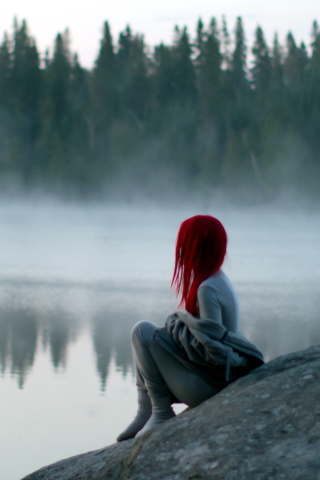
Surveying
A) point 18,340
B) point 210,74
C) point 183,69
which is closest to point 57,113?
point 183,69

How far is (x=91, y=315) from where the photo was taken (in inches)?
289

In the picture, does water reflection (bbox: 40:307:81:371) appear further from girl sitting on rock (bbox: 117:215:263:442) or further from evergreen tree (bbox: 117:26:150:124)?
evergreen tree (bbox: 117:26:150:124)

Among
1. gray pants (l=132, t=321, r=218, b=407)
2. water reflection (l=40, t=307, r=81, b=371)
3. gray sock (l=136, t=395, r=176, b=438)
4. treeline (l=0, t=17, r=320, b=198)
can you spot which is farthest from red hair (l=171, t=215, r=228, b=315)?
treeline (l=0, t=17, r=320, b=198)

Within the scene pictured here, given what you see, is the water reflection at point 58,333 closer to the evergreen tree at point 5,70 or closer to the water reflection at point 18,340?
the water reflection at point 18,340

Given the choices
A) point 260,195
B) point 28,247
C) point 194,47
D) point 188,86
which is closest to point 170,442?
point 28,247

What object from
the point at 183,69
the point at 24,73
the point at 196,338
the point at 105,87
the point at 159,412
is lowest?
the point at 159,412

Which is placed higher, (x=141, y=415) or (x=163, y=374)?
(x=163, y=374)

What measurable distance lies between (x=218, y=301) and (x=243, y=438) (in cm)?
47

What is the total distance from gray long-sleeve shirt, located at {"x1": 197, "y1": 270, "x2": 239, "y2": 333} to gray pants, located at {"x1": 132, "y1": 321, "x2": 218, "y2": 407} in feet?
0.67

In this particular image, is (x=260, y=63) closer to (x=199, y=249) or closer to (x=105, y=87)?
(x=105, y=87)

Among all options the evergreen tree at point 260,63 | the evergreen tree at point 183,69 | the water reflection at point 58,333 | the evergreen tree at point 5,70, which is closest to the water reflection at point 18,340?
the water reflection at point 58,333

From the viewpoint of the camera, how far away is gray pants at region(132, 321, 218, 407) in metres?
2.16

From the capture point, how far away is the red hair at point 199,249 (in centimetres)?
212

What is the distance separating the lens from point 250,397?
198 cm
